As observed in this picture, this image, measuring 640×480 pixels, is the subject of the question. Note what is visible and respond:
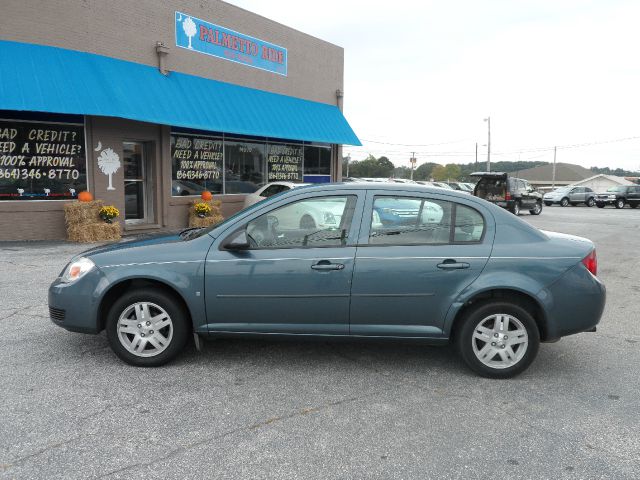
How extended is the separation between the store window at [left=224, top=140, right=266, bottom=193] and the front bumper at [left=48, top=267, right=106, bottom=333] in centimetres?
1181

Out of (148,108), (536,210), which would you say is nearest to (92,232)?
(148,108)

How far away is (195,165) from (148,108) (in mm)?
2860

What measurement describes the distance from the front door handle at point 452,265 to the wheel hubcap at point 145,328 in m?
2.26

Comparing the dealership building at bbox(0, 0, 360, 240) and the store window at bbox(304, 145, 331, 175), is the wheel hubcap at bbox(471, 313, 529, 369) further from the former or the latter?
the store window at bbox(304, 145, 331, 175)

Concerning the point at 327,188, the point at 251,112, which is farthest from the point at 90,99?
the point at 327,188

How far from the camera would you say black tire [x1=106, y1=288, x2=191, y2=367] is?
14.0 feet

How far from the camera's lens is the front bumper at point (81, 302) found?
429 cm

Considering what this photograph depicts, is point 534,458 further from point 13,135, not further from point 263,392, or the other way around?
point 13,135

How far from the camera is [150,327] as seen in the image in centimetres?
431

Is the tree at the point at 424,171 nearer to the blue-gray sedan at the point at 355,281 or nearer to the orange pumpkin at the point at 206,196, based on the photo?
the orange pumpkin at the point at 206,196

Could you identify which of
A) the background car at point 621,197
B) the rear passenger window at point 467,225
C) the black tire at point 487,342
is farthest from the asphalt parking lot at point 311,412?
the background car at point 621,197

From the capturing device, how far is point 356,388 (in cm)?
403

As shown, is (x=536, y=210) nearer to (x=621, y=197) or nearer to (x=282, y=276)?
(x=621, y=197)

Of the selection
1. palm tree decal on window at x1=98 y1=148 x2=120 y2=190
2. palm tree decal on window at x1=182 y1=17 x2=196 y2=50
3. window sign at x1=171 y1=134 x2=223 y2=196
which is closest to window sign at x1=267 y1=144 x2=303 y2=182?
window sign at x1=171 y1=134 x2=223 y2=196
